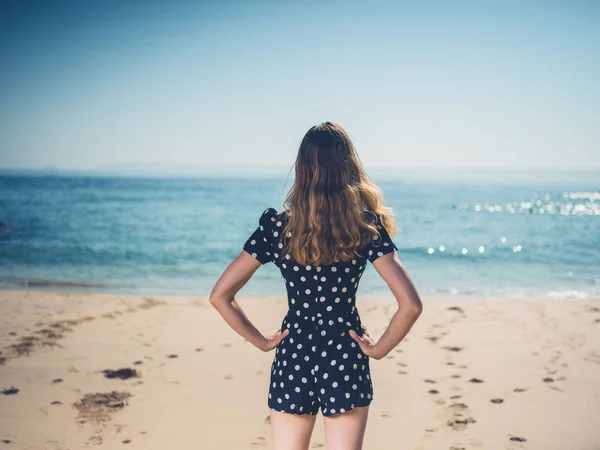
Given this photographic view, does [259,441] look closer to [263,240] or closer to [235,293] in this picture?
[235,293]

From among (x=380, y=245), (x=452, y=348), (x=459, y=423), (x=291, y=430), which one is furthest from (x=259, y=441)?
(x=452, y=348)

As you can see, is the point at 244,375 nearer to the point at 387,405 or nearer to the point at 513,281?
the point at 387,405

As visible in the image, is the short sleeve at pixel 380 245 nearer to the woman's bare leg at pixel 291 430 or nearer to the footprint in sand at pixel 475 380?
the woman's bare leg at pixel 291 430

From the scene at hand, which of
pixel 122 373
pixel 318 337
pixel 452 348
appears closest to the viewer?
pixel 318 337

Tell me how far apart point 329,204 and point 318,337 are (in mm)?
550

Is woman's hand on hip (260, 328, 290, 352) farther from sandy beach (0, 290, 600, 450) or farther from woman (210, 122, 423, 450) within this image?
sandy beach (0, 290, 600, 450)

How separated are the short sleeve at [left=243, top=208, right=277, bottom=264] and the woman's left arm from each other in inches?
1.2

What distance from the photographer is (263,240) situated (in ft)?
7.28

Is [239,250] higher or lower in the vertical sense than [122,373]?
lower

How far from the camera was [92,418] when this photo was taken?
181 inches

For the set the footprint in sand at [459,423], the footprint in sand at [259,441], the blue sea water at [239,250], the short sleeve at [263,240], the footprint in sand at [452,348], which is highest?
the short sleeve at [263,240]

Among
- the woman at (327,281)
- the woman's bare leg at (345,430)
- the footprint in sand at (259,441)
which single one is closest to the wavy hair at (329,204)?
the woman at (327,281)

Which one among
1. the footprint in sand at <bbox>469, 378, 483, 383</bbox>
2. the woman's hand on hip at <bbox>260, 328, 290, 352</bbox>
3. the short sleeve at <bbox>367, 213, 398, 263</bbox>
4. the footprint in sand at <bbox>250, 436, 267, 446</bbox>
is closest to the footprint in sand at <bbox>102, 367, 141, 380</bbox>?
the footprint in sand at <bbox>250, 436, 267, 446</bbox>

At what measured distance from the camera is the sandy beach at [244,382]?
438 centimetres
